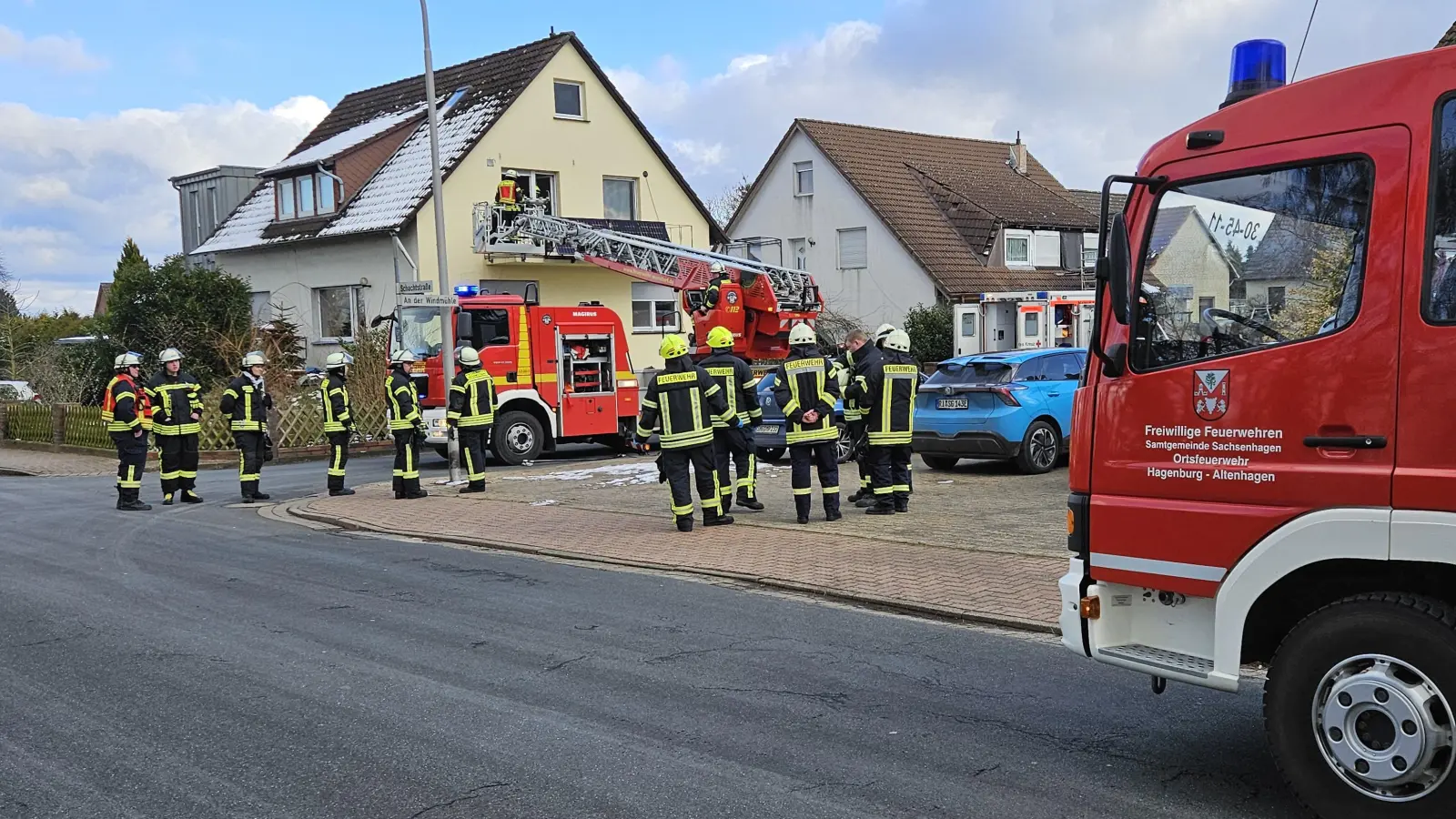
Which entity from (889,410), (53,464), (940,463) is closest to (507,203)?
(53,464)

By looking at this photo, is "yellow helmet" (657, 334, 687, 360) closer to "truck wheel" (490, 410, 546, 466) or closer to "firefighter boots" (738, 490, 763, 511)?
"firefighter boots" (738, 490, 763, 511)

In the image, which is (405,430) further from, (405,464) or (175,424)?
(175,424)

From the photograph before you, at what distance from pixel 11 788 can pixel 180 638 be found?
253 centimetres

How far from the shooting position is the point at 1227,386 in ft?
14.6

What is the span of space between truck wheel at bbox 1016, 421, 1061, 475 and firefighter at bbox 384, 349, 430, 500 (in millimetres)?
7437

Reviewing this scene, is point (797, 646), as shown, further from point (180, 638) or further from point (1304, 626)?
point (180, 638)

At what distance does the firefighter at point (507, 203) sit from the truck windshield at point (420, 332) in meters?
7.82

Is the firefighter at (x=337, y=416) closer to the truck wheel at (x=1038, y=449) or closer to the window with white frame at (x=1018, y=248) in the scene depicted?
the truck wheel at (x=1038, y=449)

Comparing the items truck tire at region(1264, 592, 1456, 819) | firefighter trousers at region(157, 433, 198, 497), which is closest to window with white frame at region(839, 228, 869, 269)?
firefighter trousers at region(157, 433, 198, 497)

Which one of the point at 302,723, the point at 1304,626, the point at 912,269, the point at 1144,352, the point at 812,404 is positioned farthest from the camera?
the point at 912,269

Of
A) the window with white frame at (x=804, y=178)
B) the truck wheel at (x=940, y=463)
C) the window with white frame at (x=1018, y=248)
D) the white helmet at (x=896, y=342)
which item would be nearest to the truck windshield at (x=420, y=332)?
the truck wheel at (x=940, y=463)

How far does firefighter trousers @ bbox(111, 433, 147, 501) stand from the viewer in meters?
14.4

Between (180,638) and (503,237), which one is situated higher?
(503,237)

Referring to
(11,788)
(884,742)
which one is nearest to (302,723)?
(11,788)
